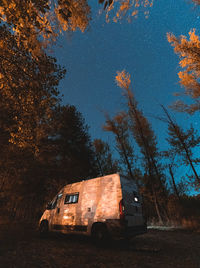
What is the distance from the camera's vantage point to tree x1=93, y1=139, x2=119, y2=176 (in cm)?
1909

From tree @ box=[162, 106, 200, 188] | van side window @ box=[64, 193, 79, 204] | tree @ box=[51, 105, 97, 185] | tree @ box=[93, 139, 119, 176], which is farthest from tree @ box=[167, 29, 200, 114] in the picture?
tree @ box=[93, 139, 119, 176]

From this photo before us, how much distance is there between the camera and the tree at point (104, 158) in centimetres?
1909

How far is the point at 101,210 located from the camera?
5301mm

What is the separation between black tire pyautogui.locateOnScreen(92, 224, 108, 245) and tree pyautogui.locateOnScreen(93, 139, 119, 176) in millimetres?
13351

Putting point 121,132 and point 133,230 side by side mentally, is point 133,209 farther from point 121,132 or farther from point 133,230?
point 121,132

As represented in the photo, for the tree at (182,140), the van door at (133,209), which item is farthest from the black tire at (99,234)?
the tree at (182,140)

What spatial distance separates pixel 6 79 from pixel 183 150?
12598 millimetres

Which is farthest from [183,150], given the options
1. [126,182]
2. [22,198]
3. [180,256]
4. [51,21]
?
[22,198]

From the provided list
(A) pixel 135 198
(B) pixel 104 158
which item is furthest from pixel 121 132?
(A) pixel 135 198

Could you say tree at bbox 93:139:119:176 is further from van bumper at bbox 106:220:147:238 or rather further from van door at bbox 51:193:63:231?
van bumper at bbox 106:220:147:238

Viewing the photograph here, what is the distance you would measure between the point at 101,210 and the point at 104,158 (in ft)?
47.7

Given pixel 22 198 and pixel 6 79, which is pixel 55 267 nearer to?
pixel 6 79

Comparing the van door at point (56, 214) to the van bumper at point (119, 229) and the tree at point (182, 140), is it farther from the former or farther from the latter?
the tree at point (182, 140)

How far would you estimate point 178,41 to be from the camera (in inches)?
350
